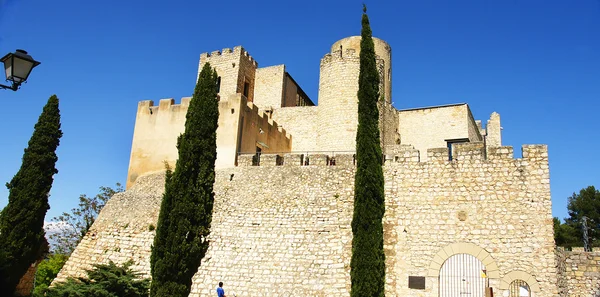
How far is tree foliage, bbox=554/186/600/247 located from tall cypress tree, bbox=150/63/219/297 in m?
36.0

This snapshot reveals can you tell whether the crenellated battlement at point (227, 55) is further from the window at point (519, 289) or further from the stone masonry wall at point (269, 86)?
the window at point (519, 289)

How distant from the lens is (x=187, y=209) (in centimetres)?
1418

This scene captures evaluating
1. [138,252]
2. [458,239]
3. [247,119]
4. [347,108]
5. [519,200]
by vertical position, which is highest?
[347,108]

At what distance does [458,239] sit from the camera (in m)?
15.1

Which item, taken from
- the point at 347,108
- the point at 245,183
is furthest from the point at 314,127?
the point at 245,183

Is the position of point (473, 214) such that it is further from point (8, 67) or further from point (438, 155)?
point (8, 67)

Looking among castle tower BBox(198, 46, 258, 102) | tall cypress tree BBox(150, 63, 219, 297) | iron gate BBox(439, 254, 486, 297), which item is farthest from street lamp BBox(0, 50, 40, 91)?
castle tower BBox(198, 46, 258, 102)

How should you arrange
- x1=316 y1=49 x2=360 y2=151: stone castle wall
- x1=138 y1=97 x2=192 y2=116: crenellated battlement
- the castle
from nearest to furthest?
the castle
x1=138 y1=97 x2=192 y2=116: crenellated battlement
x1=316 y1=49 x2=360 y2=151: stone castle wall

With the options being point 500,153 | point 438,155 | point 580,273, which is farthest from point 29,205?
point 580,273

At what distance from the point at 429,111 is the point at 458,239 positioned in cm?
1244

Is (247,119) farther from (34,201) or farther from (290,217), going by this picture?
(34,201)

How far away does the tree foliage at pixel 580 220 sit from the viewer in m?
40.3

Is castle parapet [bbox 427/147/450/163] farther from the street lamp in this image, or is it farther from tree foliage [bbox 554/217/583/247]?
tree foliage [bbox 554/217/583/247]

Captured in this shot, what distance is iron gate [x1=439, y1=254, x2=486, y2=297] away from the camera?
47.8 ft
